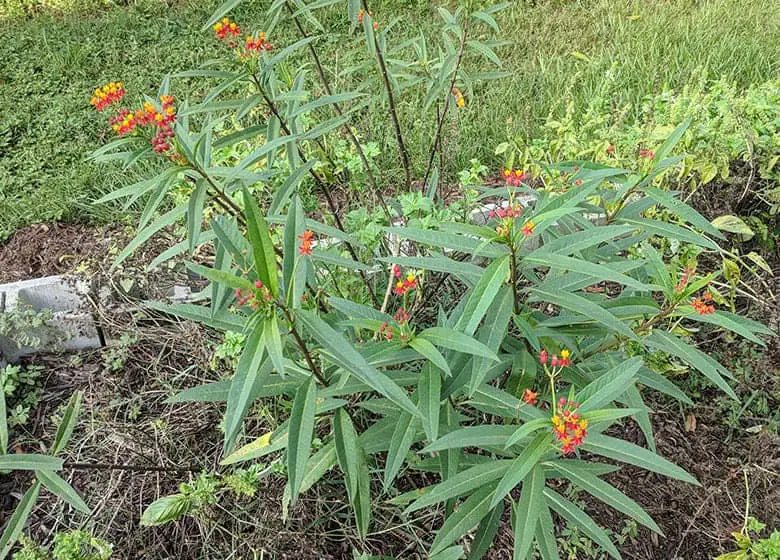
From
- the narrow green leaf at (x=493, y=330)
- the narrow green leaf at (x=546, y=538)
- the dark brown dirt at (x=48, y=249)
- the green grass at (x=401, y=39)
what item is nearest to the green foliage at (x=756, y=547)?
the narrow green leaf at (x=546, y=538)

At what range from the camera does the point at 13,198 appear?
10.9 ft

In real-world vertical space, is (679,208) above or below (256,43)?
below

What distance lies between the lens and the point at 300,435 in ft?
3.83

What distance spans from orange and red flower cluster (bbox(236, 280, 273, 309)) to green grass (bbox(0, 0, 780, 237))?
2.00m

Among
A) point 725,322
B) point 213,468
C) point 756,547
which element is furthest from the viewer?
point 213,468

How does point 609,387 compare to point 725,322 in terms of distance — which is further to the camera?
point 725,322

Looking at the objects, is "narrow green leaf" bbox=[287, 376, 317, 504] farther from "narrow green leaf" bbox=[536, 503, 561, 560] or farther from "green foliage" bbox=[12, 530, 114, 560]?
"green foliage" bbox=[12, 530, 114, 560]

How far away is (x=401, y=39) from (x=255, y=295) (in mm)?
3784

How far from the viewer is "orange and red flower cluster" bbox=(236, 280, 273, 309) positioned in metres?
1.09

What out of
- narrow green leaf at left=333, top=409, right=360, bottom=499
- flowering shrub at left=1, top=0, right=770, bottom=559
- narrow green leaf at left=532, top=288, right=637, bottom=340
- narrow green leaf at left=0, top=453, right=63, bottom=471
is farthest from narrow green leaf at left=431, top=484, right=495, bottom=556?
narrow green leaf at left=0, top=453, right=63, bottom=471

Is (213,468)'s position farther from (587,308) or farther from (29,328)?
(587,308)

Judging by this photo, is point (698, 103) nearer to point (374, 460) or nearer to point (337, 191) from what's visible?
point (337, 191)

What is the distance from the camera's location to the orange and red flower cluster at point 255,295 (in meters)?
1.09

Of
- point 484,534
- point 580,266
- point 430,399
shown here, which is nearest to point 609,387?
point 580,266
